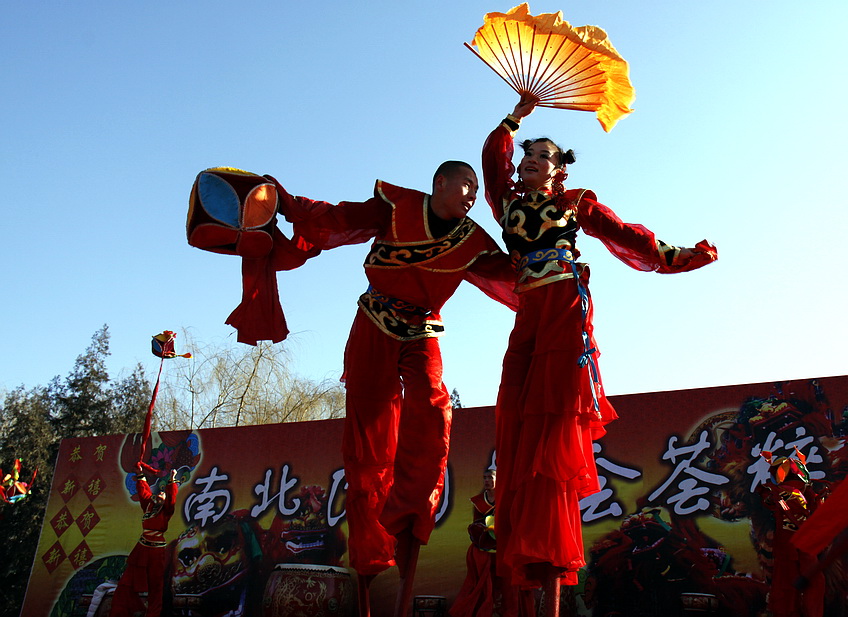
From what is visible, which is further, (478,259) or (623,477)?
(623,477)

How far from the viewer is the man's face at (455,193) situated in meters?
3.21

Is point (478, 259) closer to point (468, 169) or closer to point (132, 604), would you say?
point (468, 169)

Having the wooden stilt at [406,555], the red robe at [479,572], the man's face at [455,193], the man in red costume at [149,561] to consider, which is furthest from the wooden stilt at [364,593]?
the man in red costume at [149,561]

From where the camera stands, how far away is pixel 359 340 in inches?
132

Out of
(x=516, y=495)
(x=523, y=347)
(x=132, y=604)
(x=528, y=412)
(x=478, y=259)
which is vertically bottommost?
(x=132, y=604)

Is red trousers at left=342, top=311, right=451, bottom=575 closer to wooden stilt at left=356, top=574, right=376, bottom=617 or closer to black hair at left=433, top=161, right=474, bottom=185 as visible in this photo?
wooden stilt at left=356, top=574, right=376, bottom=617

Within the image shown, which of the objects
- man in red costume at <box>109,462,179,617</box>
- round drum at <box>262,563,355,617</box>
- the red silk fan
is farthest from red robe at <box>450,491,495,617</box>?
the red silk fan

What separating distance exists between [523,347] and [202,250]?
55.0 inches

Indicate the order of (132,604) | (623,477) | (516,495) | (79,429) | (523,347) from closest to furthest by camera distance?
(516,495)
(523,347)
(623,477)
(132,604)
(79,429)

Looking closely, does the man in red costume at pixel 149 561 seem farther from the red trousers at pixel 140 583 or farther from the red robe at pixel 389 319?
the red robe at pixel 389 319

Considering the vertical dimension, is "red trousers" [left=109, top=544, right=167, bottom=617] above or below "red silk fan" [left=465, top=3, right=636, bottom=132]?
below

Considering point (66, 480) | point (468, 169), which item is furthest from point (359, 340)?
point (66, 480)

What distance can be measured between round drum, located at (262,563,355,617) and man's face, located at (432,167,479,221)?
180 inches

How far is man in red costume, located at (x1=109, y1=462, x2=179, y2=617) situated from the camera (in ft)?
24.7
